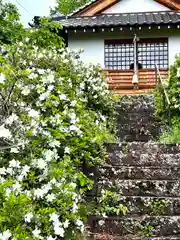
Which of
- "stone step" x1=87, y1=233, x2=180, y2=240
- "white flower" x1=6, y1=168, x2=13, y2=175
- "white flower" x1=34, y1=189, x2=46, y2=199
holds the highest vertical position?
"white flower" x1=6, y1=168, x2=13, y2=175

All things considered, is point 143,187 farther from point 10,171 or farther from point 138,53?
Answer: point 138,53

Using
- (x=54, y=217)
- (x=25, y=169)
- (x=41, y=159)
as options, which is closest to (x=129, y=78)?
(x=41, y=159)

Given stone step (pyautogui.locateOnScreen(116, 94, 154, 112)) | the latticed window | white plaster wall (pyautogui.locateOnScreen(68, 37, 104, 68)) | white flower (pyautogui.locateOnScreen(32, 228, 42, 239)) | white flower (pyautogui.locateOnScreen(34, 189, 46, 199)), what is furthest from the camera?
the latticed window

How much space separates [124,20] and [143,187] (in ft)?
42.4

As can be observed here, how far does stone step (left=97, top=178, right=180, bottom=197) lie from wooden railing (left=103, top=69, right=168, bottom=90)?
10491 mm

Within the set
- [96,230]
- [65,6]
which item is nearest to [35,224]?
[96,230]

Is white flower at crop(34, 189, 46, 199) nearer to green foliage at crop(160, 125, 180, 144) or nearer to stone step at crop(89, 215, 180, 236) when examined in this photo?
stone step at crop(89, 215, 180, 236)

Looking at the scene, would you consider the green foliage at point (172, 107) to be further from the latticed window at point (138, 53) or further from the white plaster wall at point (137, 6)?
the white plaster wall at point (137, 6)

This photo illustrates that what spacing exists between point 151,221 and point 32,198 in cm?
156

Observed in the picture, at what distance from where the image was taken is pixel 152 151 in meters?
6.05

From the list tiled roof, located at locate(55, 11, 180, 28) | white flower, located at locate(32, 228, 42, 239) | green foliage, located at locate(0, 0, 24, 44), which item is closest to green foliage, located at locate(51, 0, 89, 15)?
tiled roof, located at locate(55, 11, 180, 28)

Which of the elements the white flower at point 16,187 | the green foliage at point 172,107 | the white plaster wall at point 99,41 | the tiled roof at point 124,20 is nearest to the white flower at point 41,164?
the white flower at point 16,187

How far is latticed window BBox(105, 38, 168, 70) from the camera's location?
58.4 feet

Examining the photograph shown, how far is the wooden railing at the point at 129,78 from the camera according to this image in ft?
51.0
